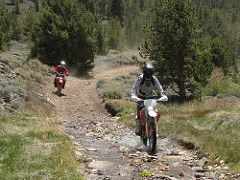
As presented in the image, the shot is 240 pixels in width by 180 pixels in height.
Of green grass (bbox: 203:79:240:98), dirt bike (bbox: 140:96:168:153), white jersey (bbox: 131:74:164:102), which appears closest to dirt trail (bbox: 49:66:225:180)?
dirt bike (bbox: 140:96:168:153)

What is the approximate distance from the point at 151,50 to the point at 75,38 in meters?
12.0

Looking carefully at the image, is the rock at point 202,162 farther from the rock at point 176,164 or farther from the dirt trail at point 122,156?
the rock at point 176,164

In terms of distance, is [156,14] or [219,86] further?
[219,86]

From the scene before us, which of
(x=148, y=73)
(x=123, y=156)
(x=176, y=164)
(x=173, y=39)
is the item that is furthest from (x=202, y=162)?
(x=173, y=39)

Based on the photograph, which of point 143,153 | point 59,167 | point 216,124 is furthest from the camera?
point 216,124

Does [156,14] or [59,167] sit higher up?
[156,14]

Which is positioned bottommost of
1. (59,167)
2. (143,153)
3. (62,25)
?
(143,153)

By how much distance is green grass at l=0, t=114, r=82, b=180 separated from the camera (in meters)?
4.80

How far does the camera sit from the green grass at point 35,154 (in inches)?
189

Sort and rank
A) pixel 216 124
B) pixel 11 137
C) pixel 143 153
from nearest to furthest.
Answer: pixel 11 137, pixel 143 153, pixel 216 124

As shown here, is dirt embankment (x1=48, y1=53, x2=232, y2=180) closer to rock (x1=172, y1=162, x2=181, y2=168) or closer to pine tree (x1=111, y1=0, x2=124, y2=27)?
rock (x1=172, y1=162, x2=181, y2=168)

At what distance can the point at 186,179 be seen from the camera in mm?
5531

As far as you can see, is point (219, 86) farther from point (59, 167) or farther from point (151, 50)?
point (59, 167)

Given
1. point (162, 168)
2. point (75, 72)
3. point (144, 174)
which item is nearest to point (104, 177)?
point (144, 174)
